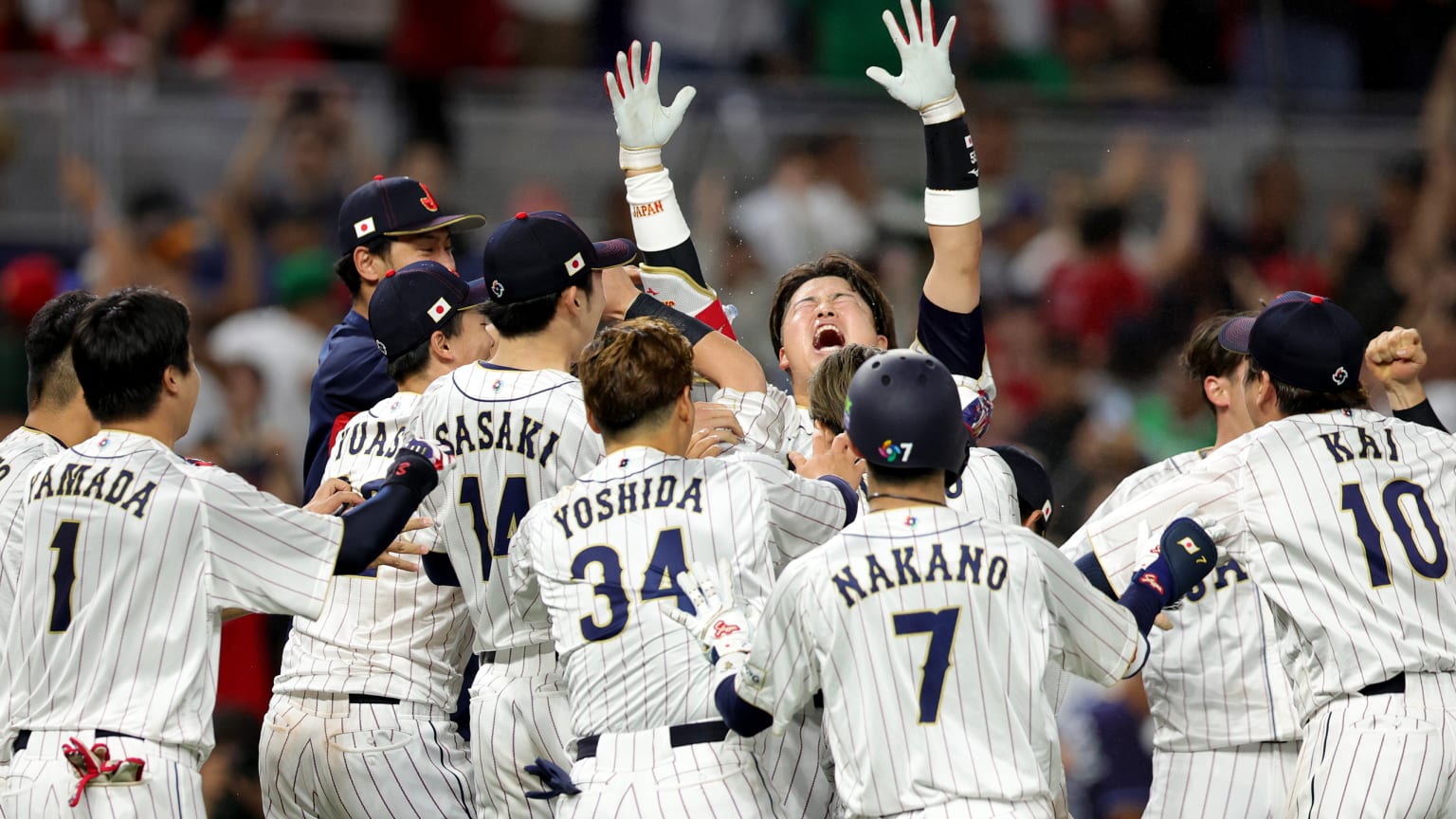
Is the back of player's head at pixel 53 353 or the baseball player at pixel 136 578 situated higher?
the back of player's head at pixel 53 353

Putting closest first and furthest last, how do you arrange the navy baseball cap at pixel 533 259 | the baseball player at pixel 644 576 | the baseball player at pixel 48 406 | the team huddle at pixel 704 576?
the team huddle at pixel 704 576
the baseball player at pixel 644 576
the navy baseball cap at pixel 533 259
the baseball player at pixel 48 406

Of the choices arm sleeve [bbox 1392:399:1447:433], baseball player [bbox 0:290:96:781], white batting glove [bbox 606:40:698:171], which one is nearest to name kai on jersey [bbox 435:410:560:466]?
baseball player [bbox 0:290:96:781]

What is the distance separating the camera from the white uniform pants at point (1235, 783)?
16.8 feet

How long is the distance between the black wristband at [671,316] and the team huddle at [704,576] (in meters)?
0.02

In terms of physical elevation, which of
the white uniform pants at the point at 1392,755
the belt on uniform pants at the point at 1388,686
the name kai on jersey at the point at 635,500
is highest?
the name kai on jersey at the point at 635,500

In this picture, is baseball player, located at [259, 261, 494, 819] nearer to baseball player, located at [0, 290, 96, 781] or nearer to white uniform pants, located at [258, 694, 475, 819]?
white uniform pants, located at [258, 694, 475, 819]

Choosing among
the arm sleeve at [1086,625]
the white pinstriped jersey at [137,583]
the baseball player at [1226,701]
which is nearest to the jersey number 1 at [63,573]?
the white pinstriped jersey at [137,583]

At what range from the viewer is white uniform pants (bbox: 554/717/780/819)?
4.15 meters

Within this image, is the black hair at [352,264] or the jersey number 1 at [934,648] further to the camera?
the black hair at [352,264]

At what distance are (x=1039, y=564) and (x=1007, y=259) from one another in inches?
295

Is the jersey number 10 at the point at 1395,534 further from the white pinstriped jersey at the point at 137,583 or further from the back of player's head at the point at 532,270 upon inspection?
the white pinstriped jersey at the point at 137,583

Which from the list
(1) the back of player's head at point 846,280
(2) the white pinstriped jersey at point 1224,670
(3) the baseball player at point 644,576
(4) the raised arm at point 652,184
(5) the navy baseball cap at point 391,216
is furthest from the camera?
(5) the navy baseball cap at point 391,216

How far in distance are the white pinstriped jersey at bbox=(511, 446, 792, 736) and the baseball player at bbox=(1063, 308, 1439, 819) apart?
3.99 ft

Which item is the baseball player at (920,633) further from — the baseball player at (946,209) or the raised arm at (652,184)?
the raised arm at (652,184)
